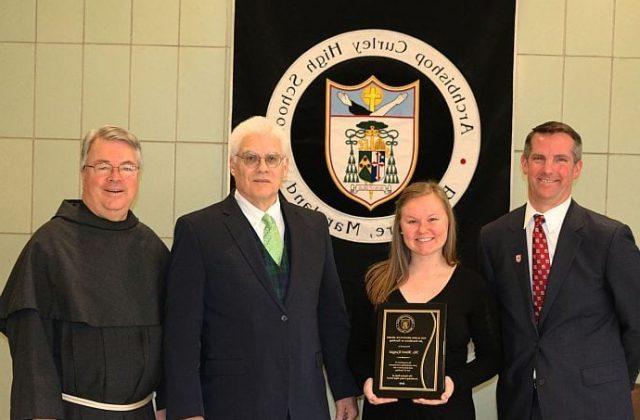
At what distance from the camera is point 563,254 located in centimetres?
318

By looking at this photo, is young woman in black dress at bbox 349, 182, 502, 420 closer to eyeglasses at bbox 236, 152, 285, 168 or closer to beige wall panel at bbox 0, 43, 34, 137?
eyeglasses at bbox 236, 152, 285, 168

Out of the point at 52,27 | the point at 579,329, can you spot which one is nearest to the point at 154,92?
the point at 52,27

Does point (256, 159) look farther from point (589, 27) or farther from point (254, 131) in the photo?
point (589, 27)

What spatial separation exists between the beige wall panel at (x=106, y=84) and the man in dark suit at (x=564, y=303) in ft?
7.77

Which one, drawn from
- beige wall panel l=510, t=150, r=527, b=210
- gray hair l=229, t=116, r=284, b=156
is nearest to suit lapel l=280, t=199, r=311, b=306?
gray hair l=229, t=116, r=284, b=156

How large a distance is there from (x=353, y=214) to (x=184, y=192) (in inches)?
37.0

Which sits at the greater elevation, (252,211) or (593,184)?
(593,184)

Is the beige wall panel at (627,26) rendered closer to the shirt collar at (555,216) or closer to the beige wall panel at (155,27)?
the shirt collar at (555,216)

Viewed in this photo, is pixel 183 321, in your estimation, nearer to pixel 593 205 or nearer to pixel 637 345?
pixel 637 345

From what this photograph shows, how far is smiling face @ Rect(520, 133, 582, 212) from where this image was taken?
323 cm

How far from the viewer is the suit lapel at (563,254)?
314 centimetres

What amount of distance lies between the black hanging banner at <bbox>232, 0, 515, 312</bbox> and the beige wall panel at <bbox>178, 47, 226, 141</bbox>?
0.13 meters

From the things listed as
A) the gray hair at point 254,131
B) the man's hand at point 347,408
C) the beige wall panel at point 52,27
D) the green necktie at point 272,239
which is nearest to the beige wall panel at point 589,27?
the gray hair at point 254,131

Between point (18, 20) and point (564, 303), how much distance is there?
10.8 ft
